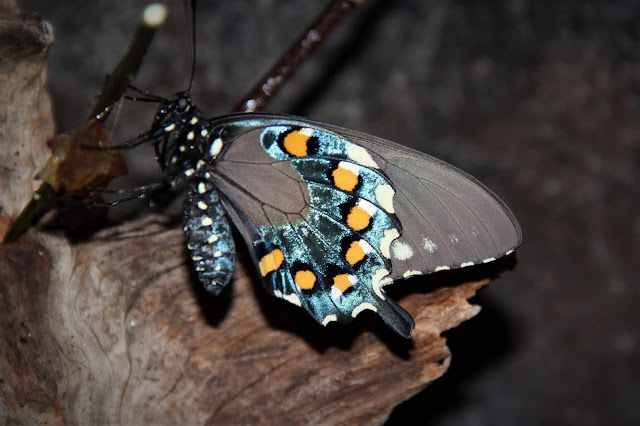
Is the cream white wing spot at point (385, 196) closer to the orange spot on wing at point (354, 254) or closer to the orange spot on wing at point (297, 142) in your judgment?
the orange spot on wing at point (354, 254)

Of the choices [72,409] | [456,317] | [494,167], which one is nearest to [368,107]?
[494,167]

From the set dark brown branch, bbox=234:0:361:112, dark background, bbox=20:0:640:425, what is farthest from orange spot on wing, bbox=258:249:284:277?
dark background, bbox=20:0:640:425

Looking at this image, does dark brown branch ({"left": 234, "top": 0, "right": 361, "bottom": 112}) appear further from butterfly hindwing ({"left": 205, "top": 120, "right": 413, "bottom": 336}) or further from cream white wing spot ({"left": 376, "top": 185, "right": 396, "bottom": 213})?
cream white wing spot ({"left": 376, "top": 185, "right": 396, "bottom": 213})

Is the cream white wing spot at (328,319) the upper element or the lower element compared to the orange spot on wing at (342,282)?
lower

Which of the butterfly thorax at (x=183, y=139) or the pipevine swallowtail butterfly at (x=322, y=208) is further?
the butterfly thorax at (x=183, y=139)

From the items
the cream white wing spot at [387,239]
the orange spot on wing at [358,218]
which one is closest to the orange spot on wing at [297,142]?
the orange spot on wing at [358,218]

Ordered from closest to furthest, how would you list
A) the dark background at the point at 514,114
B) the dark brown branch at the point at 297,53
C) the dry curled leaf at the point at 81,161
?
the dry curled leaf at the point at 81,161 → the dark brown branch at the point at 297,53 → the dark background at the point at 514,114

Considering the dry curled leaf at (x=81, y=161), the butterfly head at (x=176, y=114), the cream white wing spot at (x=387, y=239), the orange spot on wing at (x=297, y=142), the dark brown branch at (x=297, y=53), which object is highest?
the dark brown branch at (x=297, y=53)
